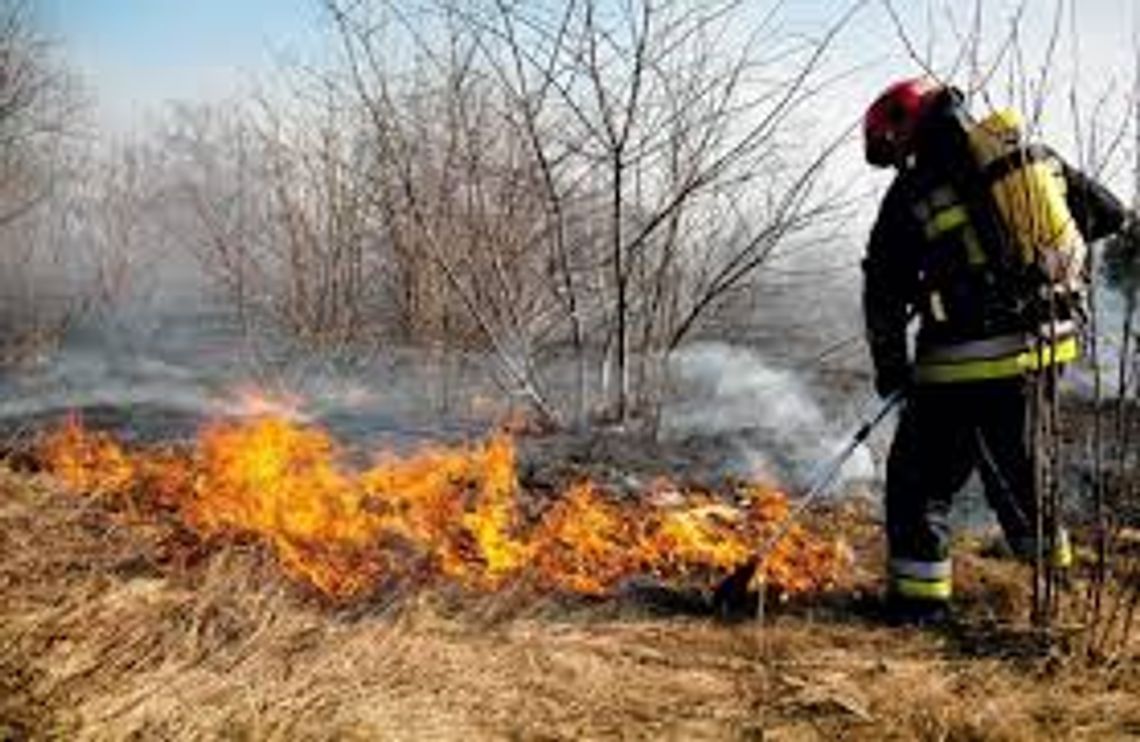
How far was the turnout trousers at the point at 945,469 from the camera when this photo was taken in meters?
4.89

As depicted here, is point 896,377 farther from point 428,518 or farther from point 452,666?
point 452,666

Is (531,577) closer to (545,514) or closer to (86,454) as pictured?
(545,514)

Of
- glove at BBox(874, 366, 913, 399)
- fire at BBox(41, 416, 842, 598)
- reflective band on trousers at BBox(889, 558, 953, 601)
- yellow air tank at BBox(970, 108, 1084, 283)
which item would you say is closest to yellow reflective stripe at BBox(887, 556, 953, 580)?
reflective band on trousers at BBox(889, 558, 953, 601)

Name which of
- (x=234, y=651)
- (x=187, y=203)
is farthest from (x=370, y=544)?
(x=187, y=203)

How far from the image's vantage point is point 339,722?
3.19 metres

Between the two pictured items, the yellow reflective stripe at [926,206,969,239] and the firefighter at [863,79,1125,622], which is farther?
the yellow reflective stripe at [926,206,969,239]

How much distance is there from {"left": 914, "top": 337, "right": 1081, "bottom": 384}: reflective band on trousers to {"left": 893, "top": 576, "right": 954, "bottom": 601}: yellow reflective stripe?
0.79 m

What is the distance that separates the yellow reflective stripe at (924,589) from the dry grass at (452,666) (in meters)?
0.16

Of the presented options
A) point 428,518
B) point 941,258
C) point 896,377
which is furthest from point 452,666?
point 941,258

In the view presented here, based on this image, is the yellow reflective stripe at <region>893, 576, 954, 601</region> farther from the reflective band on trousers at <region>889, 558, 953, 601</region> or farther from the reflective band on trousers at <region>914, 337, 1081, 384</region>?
the reflective band on trousers at <region>914, 337, 1081, 384</region>

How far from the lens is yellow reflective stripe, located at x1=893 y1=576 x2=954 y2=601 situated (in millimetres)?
4875

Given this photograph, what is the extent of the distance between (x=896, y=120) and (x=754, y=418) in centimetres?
322

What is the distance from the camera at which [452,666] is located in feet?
12.9

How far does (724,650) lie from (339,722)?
1737 millimetres
